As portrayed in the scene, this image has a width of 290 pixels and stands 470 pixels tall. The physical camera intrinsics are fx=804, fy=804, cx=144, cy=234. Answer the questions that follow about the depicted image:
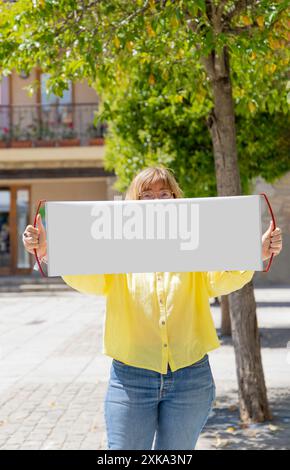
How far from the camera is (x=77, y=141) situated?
26969 millimetres

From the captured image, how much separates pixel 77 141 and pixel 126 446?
79.7 feet

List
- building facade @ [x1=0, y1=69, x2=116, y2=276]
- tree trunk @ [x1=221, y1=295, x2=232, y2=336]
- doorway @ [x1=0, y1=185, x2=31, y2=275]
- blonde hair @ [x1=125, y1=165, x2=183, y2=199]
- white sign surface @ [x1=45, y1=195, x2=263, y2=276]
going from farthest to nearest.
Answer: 1. doorway @ [x1=0, y1=185, x2=31, y2=275]
2. building facade @ [x1=0, y1=69, x2=116, y2=276]
3. tree trunk @ [x1=221, y1=295, x2=232, y2=336]
4. blonde hair @ [x1=125, y1=165, x2=183, y2=199]
5. white sign surface @ [x1=45, y1=195, x2=263, y2=276]

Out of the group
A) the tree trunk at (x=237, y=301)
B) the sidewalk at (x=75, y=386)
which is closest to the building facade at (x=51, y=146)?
the sidewalk at (x=75, y=386)

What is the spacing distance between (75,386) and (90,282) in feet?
19.1

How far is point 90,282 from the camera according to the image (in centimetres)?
315

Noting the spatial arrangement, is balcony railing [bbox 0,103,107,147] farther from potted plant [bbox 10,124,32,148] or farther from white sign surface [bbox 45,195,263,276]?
white sign surface [bbox 45,195,263,276]

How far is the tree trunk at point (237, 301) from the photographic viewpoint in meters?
6.73

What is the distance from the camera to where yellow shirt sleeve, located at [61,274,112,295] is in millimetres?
3113

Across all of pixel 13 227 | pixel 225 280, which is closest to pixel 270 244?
pixel 225 280

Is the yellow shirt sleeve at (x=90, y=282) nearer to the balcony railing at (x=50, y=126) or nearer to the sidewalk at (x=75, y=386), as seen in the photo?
the sidewalk at (x=75, y=386)

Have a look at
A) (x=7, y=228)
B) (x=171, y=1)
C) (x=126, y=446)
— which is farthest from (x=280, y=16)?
(x=7, y=228)

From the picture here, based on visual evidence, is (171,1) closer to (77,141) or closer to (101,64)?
(101,64)

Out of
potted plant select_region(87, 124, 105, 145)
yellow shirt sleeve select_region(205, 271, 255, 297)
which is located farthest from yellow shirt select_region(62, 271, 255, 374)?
potted plant select_region(87, 124, 105, 145)

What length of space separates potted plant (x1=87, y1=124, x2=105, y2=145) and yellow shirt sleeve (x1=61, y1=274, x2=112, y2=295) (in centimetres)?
2389
